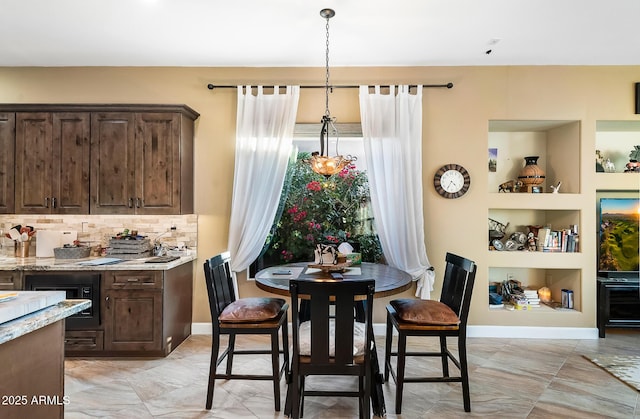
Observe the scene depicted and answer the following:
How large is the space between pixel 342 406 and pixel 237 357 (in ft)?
3.96

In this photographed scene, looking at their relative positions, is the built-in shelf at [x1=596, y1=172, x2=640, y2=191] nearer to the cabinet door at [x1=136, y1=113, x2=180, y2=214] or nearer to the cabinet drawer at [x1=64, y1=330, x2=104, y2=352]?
the cabinet door at [x1=136, y1=113, x2=180, y2=214]

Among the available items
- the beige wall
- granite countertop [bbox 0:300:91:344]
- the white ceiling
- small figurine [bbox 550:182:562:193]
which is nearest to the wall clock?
the beige wall

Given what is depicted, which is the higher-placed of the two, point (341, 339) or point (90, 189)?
point (90, 189)

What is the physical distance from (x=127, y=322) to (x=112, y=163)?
1527 millimetres

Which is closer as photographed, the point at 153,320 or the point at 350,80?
the point at 153,320

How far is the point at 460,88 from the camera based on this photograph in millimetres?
3926

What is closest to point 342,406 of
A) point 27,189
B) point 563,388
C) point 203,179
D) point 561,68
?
point 563,388

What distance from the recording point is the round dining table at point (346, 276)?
7.75 feet

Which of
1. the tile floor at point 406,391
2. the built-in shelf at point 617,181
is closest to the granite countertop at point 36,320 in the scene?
the tile floor at point 406,391

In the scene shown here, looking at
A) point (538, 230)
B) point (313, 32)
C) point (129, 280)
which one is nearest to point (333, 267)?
point (129, 280)

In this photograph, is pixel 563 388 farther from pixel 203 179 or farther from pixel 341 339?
pixel 203 179

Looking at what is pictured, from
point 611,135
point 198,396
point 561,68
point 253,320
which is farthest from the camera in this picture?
point 611,135

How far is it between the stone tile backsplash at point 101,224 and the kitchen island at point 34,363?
235 cm

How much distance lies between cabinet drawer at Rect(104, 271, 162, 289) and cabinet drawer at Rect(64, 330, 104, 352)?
1.44ft
